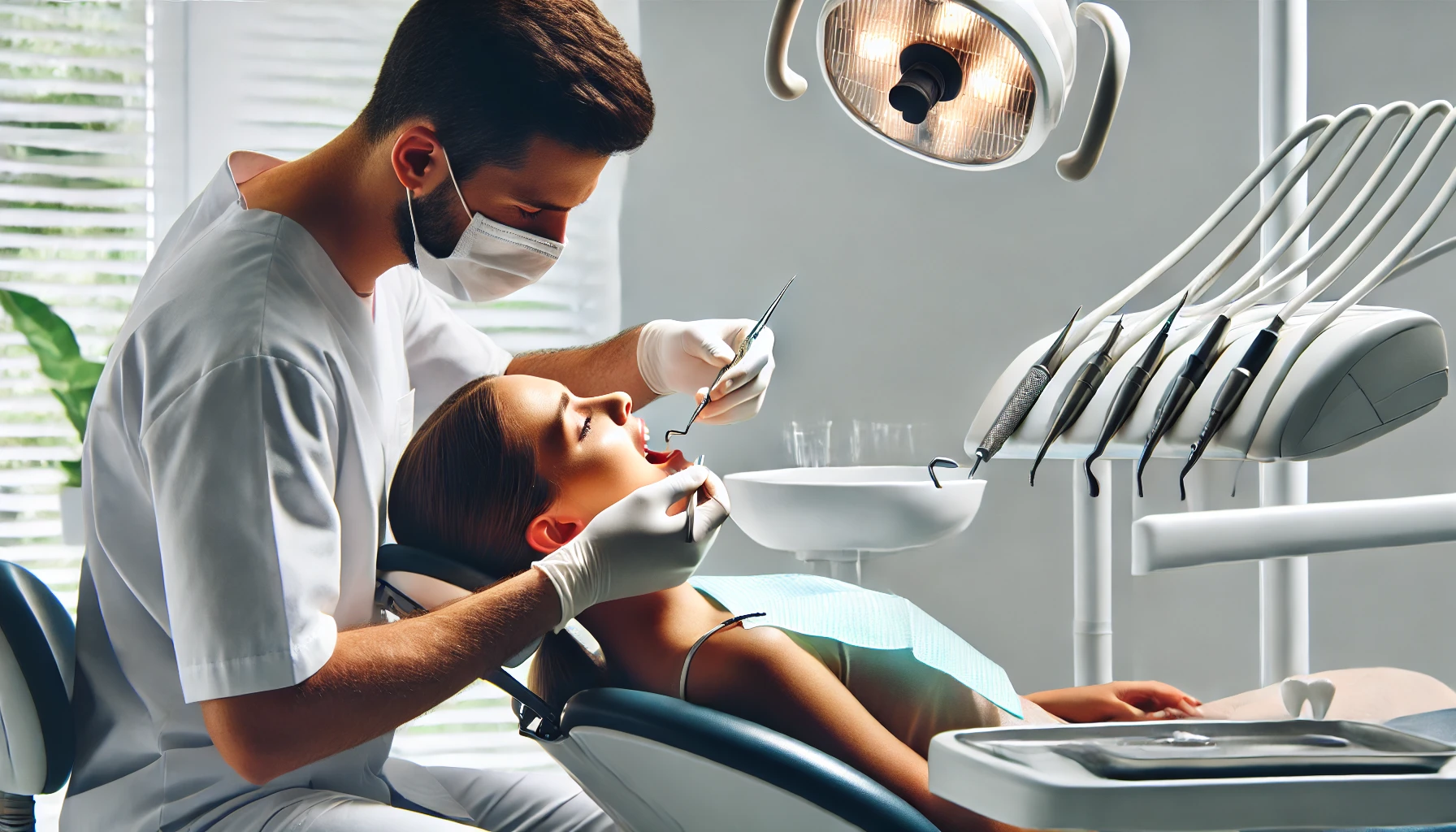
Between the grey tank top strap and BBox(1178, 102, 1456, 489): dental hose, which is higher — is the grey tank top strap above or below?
below

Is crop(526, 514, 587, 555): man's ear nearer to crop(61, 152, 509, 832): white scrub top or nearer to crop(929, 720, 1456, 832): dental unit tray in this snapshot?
crop(61, 152, 509, 832): white scrub top

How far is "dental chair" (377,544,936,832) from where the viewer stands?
0.88 m

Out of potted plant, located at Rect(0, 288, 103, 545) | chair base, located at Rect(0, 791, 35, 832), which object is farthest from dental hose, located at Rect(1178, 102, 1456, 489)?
potted plant, located at Rect(0, 288, 103, 545)

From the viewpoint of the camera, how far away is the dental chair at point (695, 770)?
34.4 inches

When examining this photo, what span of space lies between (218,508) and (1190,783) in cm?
88

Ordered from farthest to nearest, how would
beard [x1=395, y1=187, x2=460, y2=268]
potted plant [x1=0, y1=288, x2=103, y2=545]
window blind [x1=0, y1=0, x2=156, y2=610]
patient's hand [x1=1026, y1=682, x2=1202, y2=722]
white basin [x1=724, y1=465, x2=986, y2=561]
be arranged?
window blind [x1=0, y1=0, x2=156, y2=610] < potted plant [x1=0, y1=288, x2=103, y2=545] < white basin [x1=724, y1=465, x2=986, y2=561] < patient's hand [x1=1026, y1=682, x2=1202, y2=722] < beard [x1=395, y1=187, x2=460, y2=268]

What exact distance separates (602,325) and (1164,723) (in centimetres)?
216

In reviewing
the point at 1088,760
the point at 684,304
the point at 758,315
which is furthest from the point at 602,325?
the point at 1088,760

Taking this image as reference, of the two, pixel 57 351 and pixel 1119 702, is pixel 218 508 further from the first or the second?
pixel 57 351

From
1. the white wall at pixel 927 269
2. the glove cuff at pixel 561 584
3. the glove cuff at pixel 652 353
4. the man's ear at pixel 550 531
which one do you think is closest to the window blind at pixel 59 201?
the white wall at pixel 927 269

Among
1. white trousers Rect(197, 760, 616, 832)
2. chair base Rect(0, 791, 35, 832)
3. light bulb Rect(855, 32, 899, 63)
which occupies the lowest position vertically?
white trousers Rect(197, 760, 616, 832)

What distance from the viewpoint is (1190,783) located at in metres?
0.59

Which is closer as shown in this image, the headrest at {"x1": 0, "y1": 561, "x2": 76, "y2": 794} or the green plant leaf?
the headrest at {"x1": 0, "y1": 561, "x2": 76, "y2": 794}

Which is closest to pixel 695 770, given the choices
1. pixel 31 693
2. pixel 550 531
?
pixel 550 531
